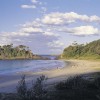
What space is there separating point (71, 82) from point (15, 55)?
16996cm

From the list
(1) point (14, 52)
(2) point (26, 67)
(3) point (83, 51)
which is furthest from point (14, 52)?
(2) point (26, 67)

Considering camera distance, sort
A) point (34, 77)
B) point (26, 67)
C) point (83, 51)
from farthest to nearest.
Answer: point (83, 51), point (26, 67), point (34, 77)

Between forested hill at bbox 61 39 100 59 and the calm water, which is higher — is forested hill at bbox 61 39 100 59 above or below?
above

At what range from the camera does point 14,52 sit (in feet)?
600

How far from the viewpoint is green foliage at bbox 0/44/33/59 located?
181 meters

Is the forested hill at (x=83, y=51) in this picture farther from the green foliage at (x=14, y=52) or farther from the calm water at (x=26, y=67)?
the calm water at (x=26, y=67)

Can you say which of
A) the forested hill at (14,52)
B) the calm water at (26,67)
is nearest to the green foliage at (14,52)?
the forested hill at (14,52)

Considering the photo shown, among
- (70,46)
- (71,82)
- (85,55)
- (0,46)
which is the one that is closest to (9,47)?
(0,46)

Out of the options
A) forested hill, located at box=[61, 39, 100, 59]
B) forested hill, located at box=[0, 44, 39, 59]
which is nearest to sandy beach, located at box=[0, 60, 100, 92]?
forested hill, located at box=[61, 39, 100, 59]

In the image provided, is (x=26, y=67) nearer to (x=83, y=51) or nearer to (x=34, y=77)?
(x=34, y=77)

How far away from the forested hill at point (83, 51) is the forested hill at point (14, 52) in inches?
911

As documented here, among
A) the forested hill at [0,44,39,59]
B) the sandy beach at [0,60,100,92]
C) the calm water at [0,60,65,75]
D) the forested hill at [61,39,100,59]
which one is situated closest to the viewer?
the sandy beach at [0,60,100,92]

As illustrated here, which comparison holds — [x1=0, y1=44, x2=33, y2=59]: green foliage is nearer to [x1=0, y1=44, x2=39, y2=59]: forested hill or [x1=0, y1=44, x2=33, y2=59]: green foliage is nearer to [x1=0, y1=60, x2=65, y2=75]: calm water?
[x1=0, y1=44, x2=39, y2=59]: forested hill

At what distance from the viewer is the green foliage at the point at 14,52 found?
181 meters
